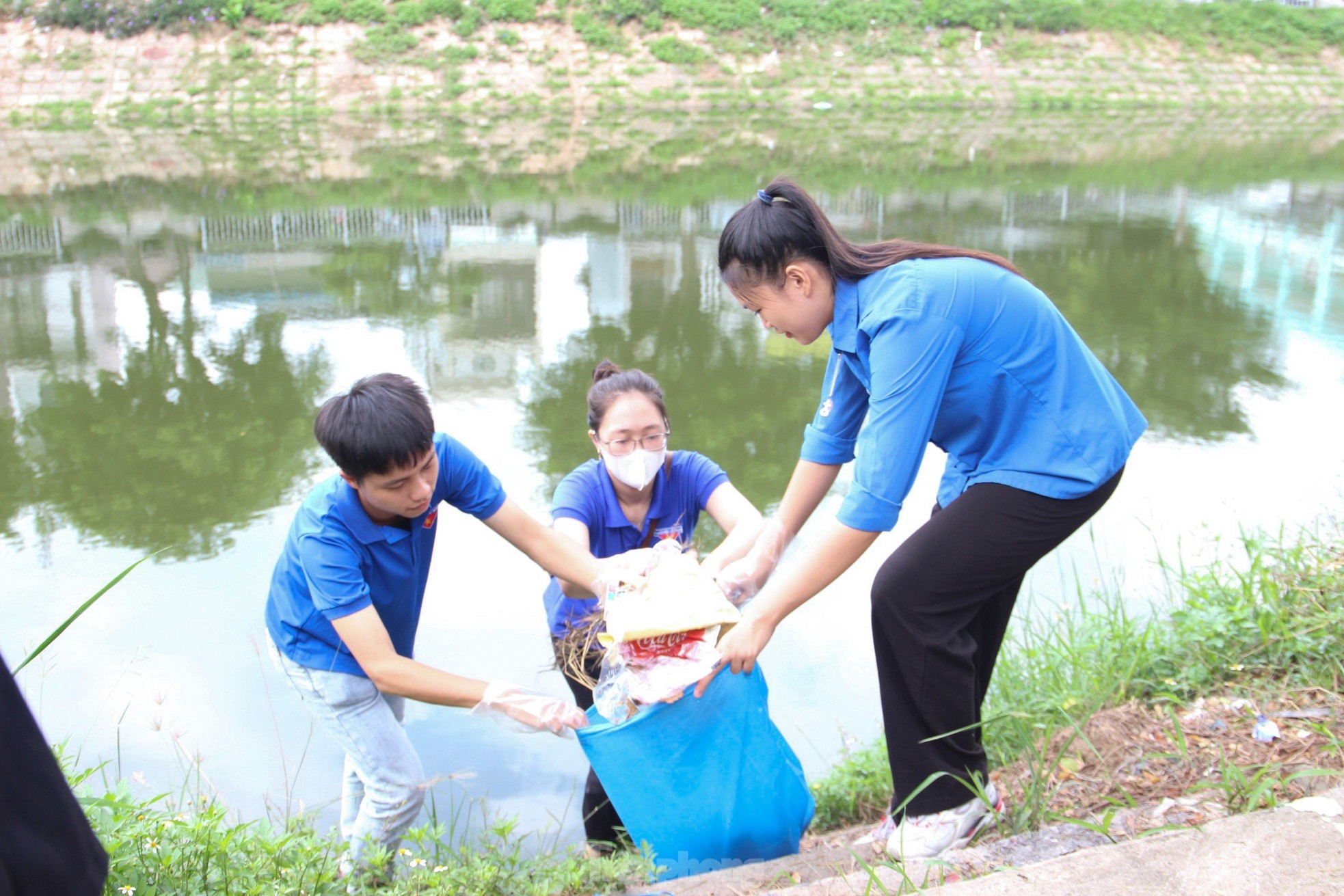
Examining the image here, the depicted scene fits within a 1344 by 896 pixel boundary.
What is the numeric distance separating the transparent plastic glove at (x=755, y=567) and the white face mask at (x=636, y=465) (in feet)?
1.18

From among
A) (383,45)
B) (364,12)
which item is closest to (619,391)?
(383,45)

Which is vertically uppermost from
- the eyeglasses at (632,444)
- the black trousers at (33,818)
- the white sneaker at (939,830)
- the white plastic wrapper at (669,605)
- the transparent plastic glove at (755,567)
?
the black trousers at (33,818)

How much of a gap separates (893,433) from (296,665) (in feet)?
4.52

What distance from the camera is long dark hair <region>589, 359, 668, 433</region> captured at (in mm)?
2602

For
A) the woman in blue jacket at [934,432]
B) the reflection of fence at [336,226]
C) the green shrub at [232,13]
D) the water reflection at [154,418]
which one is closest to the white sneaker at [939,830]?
the woman in blue jacket at [934,432]

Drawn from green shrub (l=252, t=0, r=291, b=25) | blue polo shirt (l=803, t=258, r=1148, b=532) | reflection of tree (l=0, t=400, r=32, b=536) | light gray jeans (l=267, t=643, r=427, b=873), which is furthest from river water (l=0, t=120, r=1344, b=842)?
green shrub (l=252, t=0, r=291, b=25)

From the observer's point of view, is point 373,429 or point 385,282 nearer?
point 373,429

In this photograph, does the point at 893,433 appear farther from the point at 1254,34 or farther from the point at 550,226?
the point at 1254,34

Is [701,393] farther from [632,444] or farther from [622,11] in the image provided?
[622,11]

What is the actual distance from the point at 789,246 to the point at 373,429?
2.82ft

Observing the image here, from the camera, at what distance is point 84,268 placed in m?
8.88

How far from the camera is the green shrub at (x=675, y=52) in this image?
21.4 m

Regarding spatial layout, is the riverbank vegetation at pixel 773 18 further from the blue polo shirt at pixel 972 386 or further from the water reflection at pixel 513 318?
the blue polo shirt at pixel 972 386

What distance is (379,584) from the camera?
7.41 feet
